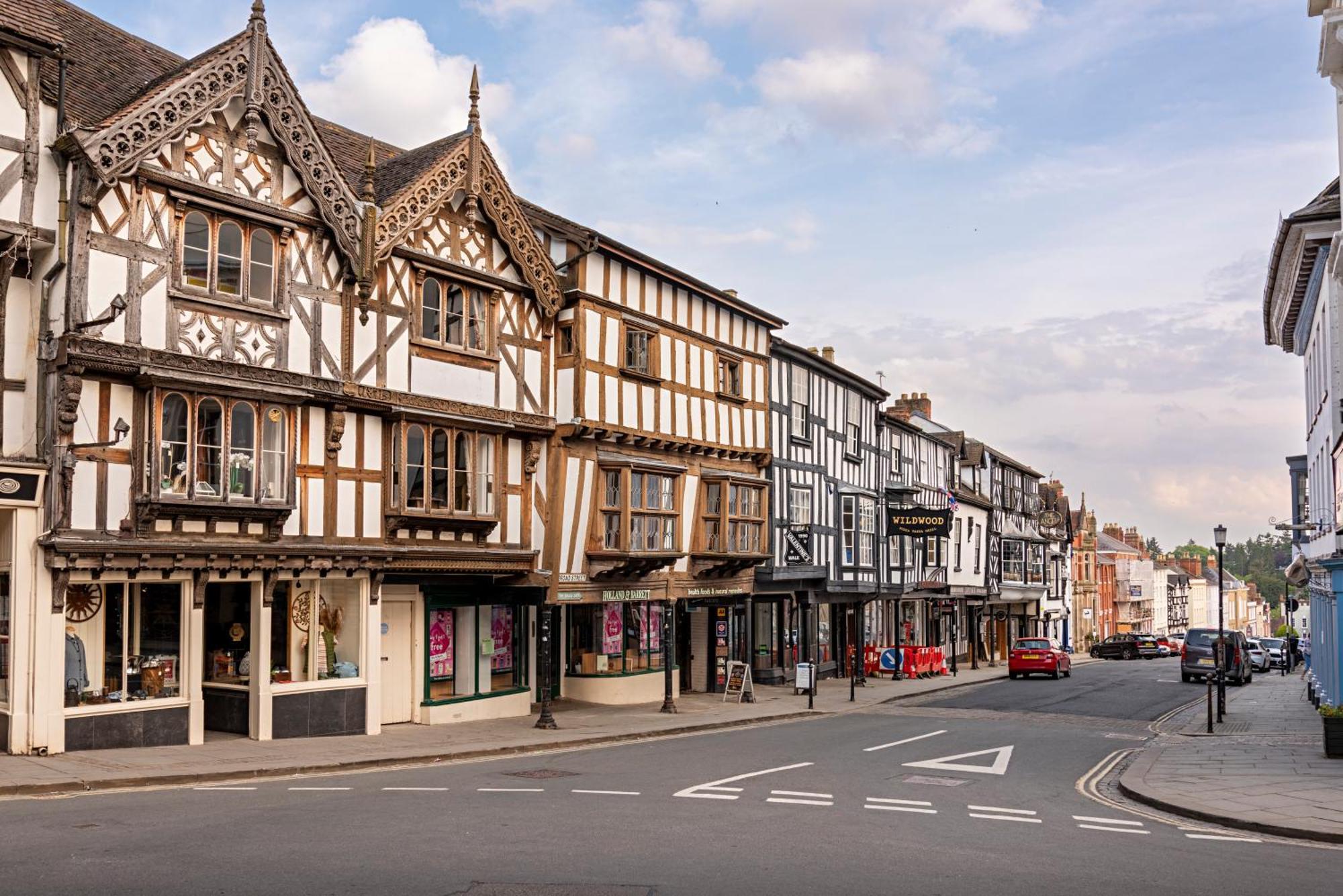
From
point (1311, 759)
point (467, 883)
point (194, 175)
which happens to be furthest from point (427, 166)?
point (1311, 759)

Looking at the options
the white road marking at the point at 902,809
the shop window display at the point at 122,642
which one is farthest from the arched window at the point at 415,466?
the white road marking at the point at 902,809

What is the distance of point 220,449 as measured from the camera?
781 inches

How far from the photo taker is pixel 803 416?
39031 mm

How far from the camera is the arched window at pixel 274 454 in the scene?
67.7 feet

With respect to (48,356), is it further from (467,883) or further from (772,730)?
(772,730)

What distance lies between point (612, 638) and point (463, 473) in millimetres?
7981

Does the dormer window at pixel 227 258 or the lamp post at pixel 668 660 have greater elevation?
the dormer window at pixel 227 258

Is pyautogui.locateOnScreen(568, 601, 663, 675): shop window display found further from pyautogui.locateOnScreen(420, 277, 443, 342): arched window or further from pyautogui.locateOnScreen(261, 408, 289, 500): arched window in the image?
pyautogui.locateOnScreen(261, 408, 289, 500): arched window

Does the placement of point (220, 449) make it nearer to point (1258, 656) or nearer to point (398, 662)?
point (398, 662)

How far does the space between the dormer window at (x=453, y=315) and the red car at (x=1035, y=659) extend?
96.0 feet

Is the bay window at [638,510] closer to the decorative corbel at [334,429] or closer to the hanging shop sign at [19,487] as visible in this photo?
the decorative corbel at [334,429]

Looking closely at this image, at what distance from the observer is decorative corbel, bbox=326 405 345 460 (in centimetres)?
2178

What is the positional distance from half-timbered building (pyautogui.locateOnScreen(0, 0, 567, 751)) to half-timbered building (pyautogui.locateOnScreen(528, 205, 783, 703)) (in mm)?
1197

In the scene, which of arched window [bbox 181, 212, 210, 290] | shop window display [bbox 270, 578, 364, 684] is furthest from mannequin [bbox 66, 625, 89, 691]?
arched window [bbox 181, 212, 210, 290]
